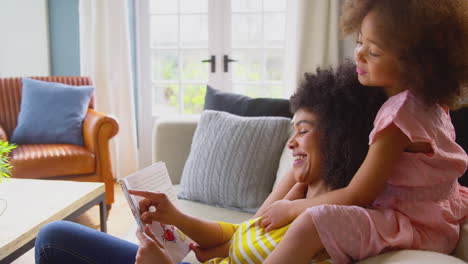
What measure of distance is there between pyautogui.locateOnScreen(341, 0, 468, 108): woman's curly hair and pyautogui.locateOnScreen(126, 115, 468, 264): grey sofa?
0.29 meters

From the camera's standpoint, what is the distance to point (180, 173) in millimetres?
1969

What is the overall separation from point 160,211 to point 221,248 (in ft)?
0.61

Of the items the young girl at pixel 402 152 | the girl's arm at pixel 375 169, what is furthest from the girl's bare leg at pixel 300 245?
the girl's arm at pixel 375 169

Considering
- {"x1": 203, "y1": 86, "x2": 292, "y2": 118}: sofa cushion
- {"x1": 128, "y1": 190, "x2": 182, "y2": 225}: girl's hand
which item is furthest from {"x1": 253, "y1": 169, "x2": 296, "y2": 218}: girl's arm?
{"x1": 203, "y1": 86, "x2": 292, "y2": 118}: sofa cushion

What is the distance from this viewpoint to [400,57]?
2.56 feet

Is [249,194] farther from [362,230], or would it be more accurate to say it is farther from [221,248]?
A: [362,230]

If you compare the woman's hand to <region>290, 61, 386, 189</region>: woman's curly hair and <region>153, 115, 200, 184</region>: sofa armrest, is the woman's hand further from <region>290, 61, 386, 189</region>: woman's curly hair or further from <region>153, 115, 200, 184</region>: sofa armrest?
<region>153, 115, 200, 184</region>: sofa armrest

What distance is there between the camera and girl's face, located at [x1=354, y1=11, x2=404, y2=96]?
798 mm

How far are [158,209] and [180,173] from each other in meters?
1.02

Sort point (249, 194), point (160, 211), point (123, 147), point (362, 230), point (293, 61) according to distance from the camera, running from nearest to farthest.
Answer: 1. point (362, 230)
2. point (160, 211)
3. point (249, 194)
4. point (293, 61)
5. point (123, 147)

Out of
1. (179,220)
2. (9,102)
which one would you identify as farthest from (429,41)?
(9,102)

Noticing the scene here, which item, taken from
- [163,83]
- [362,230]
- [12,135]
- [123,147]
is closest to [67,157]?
[12,135]

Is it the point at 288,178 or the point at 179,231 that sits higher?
the point at 288,178

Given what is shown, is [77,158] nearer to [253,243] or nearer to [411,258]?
[253,243]
